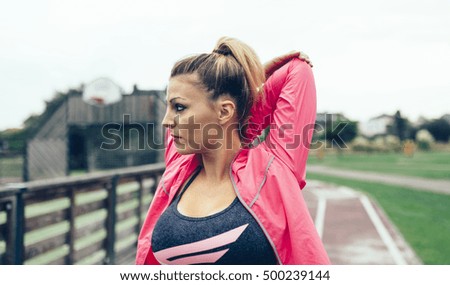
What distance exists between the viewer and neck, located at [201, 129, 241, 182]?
1.35 m

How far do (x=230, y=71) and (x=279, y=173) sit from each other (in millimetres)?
288

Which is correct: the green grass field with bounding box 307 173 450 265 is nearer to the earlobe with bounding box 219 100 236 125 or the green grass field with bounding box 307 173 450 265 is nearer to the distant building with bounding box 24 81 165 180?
the earlobe with bounding box 219 100 236 125

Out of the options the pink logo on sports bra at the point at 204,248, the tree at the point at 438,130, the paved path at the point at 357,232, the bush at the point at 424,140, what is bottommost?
the bush at the point at 424,140

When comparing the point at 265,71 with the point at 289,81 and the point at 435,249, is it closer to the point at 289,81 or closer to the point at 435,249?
the point at 289,81

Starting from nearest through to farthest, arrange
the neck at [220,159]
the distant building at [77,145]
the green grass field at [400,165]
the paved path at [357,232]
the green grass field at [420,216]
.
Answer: the neck at [220,159], the paved path at [357,232], the green grass field at [420,216], the green grass field at [400,165], the distant building at [77,145]

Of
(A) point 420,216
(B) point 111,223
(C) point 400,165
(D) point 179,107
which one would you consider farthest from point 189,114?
(C) point 400,165

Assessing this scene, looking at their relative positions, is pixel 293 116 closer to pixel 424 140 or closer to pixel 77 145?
pixel 77 145

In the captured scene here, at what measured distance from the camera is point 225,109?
1292mm

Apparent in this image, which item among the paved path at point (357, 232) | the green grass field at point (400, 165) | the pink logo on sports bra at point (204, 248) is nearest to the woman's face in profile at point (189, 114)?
the pink logo on sports bra at point (204, 248)

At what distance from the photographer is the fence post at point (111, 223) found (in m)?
4.77

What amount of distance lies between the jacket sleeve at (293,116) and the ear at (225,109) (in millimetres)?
84

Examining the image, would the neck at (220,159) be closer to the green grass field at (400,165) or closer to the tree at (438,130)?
the green grass field at (400,165)
